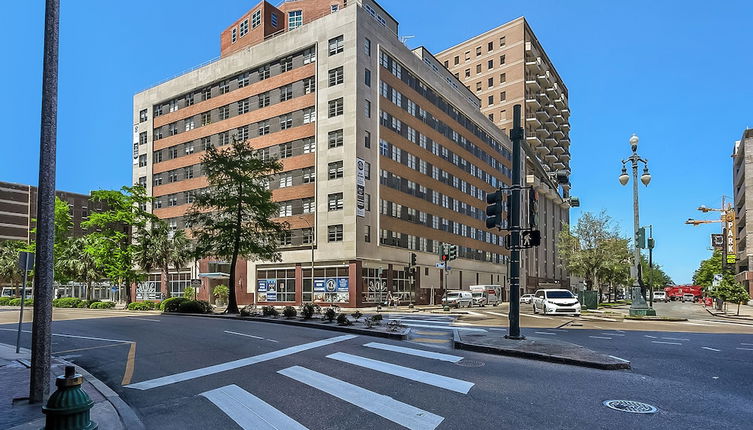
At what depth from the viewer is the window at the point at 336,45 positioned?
46900 mm

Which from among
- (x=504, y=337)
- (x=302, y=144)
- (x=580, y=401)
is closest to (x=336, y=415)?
(x=580, y=401)

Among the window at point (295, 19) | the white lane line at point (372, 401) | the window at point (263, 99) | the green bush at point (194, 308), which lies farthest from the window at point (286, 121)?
the white lane line at point (372, 401)

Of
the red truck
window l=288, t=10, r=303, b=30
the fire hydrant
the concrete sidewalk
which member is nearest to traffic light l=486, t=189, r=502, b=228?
the concrete sidewalk

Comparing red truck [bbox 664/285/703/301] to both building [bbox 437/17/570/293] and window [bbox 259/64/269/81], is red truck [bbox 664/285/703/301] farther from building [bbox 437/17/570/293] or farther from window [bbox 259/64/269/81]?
window [bbox 259/64/269/81]

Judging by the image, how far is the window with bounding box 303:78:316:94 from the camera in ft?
161

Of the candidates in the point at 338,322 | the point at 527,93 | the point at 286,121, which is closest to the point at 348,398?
the point at 338,322

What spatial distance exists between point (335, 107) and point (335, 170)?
229 inches

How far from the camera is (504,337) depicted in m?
14.7

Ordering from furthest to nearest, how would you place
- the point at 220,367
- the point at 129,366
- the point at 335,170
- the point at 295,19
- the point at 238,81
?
the point at 295,19 → the point at 238,81 → the point at 335,170 → the point at 129,366 → the point at 220,367

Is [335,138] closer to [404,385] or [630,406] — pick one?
[404,385]

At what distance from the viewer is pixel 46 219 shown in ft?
23.7

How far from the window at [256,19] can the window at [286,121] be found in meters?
13.6

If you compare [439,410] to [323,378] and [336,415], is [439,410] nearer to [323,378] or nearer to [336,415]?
[336,415]

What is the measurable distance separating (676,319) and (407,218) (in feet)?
98.8
